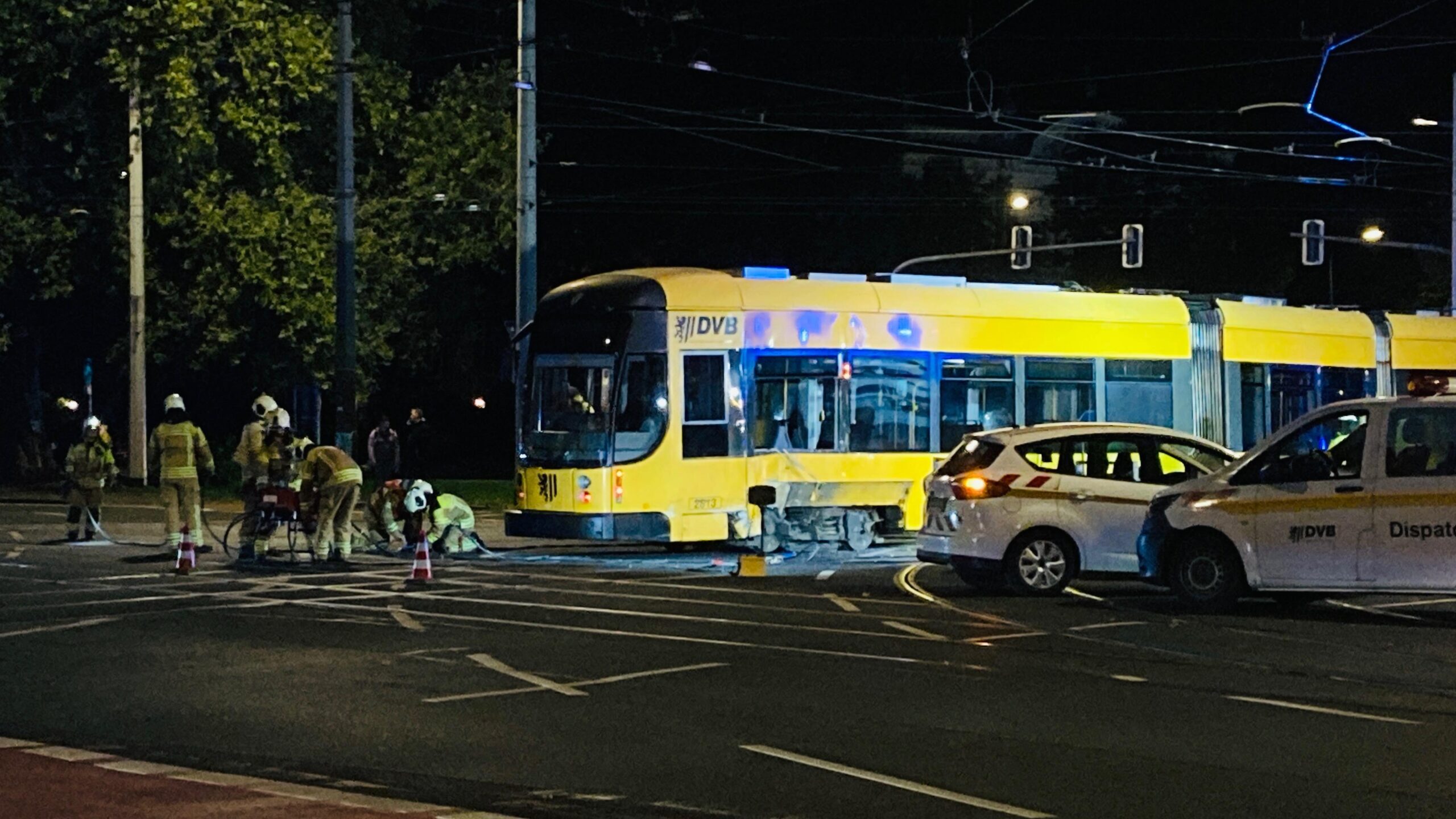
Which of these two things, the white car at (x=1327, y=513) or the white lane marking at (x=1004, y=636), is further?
the white car at (x=1327, y=513)

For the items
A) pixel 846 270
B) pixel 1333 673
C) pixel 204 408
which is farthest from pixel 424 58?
pixel 1333 673

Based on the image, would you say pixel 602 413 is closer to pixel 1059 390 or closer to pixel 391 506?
pixel 391 506

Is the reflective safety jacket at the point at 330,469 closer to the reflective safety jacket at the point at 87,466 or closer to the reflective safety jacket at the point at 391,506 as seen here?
the reflective safety jacket at the point at 391,506

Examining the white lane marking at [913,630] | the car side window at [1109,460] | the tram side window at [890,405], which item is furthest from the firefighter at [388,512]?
the white lane marking at [913,630]

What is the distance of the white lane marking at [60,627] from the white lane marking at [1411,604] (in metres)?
10.8

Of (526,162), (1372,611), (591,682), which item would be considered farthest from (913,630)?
(526,162)

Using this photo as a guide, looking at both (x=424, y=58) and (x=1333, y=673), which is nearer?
(x=1333, y=673)

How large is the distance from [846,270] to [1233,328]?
3182 cm

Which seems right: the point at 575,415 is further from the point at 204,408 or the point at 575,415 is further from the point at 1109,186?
the point at 1109,186

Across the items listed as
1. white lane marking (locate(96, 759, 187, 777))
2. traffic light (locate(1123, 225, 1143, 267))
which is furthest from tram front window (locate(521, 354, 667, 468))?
traffic light (locate(1123, 225, 1143, 267))

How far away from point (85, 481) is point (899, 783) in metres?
19.0

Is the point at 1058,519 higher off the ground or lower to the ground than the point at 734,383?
lower

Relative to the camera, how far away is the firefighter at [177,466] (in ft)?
76.9

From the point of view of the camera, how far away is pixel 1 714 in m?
11.4
